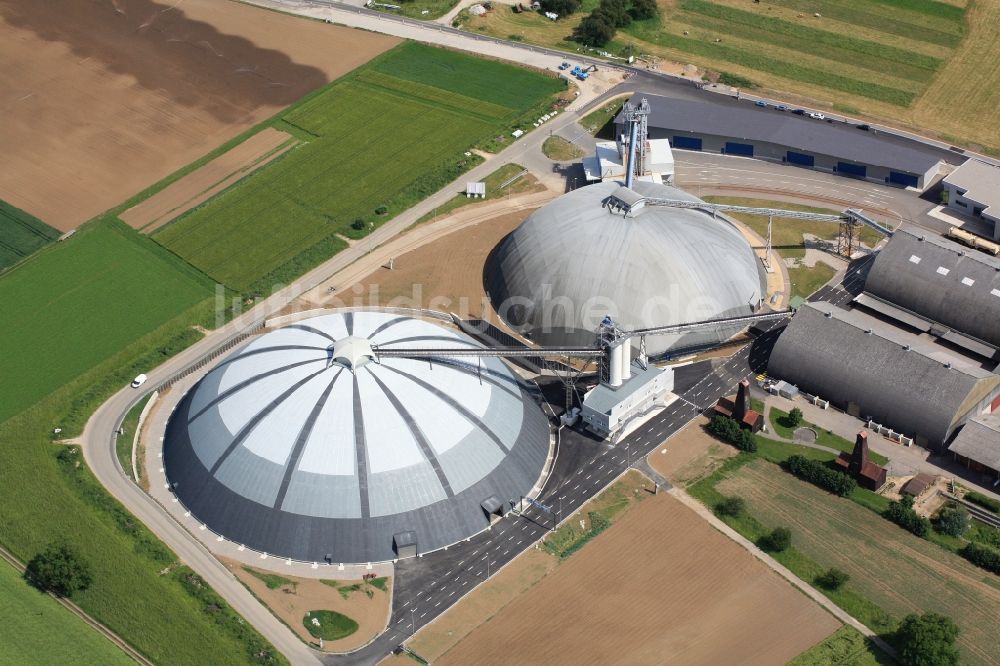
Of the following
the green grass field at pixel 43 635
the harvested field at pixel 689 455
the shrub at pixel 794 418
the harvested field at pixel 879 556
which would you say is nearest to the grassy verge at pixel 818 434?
the shrub at pixel 794 418

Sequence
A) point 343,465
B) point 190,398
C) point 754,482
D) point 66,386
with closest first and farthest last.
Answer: point 343,465 → point 754,482 → point 190,398 → point 66,386

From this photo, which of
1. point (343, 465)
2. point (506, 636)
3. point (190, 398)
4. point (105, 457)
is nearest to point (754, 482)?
point (506, 636)

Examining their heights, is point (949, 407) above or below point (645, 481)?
above

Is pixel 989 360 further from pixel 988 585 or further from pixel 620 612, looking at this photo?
pixel 620 612

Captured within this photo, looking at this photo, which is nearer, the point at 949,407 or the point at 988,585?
the point at 988,585

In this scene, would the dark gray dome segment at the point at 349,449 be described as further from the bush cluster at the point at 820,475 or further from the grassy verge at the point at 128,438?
the bush cluster at the point at 820,475

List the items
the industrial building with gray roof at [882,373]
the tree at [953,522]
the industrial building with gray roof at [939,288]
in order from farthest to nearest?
1. the industrial building with gray roof at [939,288]
2. the industrial building with gray roof at [882,373]
3. the tree at [953,522]

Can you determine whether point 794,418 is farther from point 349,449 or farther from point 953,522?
point 349,449
